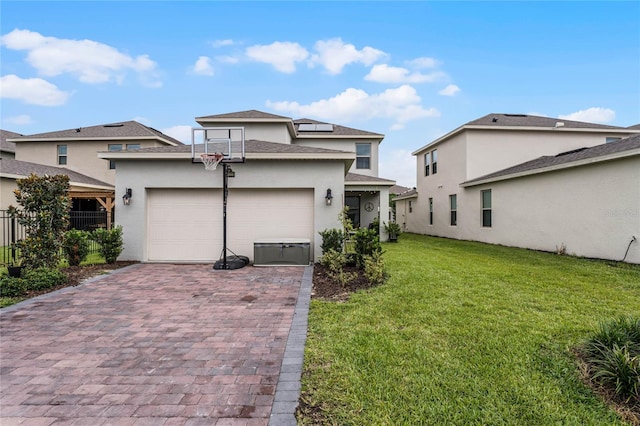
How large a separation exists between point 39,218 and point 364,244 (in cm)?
762

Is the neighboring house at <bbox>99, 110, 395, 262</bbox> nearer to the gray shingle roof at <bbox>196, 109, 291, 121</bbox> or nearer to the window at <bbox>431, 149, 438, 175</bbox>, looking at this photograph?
the gray shingle roof at <bbox>196, 109, 291, 121</bbox>

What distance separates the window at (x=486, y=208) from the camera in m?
13.9

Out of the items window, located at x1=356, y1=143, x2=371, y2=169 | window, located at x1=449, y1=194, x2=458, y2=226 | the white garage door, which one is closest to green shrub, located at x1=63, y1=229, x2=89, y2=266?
the white garage door

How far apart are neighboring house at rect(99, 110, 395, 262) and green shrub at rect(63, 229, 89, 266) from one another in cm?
103

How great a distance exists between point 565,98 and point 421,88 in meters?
6.60

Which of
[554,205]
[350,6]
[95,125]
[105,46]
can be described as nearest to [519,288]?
[554,205]

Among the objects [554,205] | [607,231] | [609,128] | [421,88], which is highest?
[421,88]

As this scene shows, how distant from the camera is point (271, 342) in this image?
12.3 ft

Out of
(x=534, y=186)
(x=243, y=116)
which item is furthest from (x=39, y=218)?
(x=534, y=186)

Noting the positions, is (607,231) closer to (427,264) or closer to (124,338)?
(427,264)

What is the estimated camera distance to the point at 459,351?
3299mm

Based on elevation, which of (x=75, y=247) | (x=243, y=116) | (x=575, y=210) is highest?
(x=243, y=116)

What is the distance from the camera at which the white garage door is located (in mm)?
9383

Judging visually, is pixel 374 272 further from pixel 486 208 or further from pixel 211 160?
pixel 486 208
